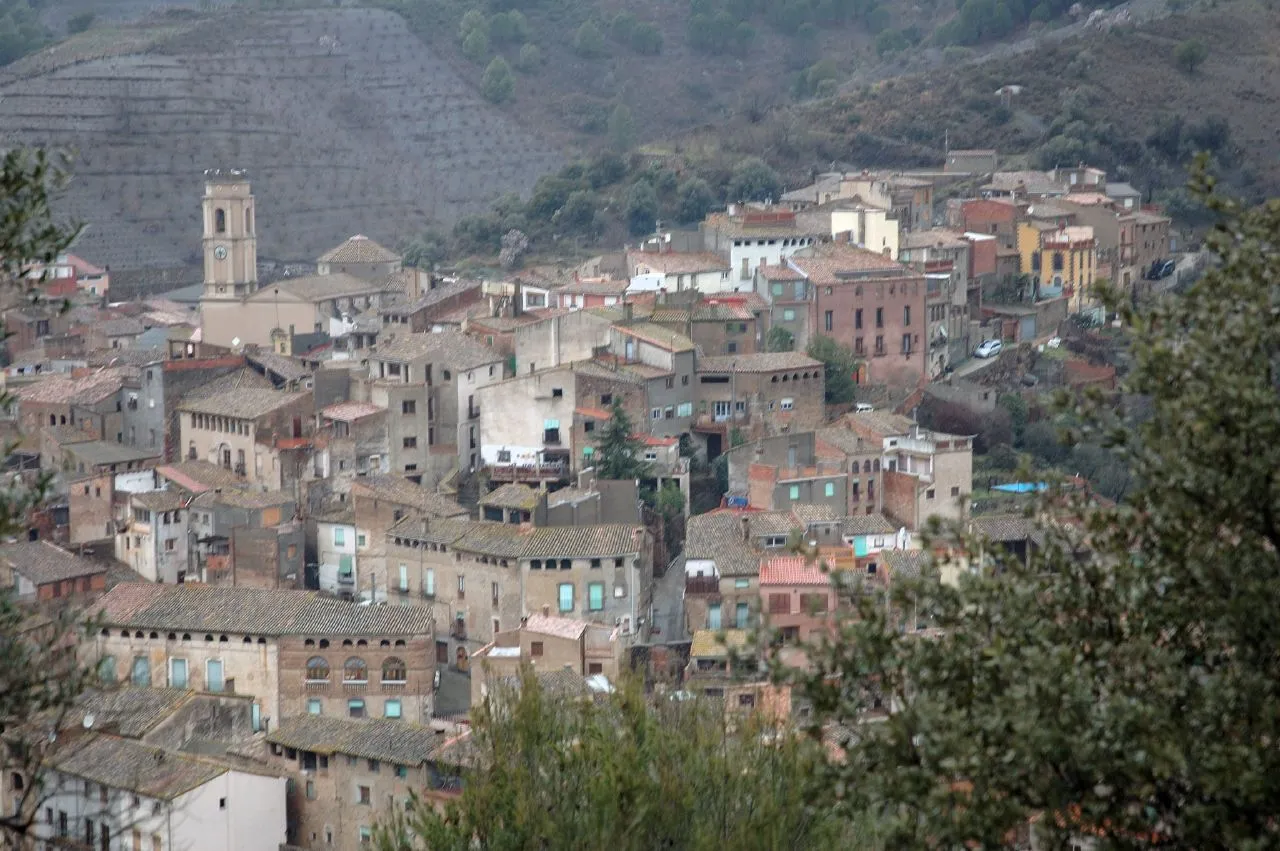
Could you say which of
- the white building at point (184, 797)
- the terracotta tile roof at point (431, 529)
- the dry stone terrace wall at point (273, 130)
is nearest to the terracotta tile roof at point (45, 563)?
the terracotta tile roof at point (431, 529)

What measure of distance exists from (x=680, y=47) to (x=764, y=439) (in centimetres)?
6327

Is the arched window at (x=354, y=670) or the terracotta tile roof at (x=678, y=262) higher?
the terracotta tile roof at (x=678, y=262)

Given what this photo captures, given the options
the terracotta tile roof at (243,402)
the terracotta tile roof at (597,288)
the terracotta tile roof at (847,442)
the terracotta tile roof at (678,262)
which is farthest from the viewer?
the terracotta tile roof at (678,262)

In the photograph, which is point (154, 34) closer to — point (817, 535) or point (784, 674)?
point (817, 535)

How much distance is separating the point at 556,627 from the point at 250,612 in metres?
3.39

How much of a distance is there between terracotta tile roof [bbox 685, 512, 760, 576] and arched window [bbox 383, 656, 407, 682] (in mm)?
3557

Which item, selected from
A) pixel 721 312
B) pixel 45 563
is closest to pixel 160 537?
pixel 45 563

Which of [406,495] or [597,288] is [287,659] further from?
[597,288]

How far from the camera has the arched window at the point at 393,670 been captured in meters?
25.6

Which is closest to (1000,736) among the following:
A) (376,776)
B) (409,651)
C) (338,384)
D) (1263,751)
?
(1263,751)

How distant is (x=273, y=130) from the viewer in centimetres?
7600

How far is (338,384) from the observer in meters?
32.1

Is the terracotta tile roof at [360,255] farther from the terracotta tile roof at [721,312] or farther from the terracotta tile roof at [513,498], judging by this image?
the terracotta tile roof at [513,498]

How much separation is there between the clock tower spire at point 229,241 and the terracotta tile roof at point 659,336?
34.4ft
